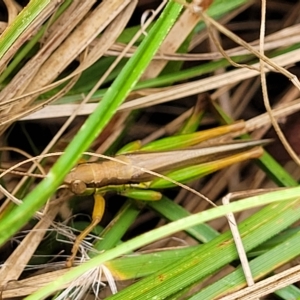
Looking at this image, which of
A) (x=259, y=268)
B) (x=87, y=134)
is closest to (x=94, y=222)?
(x=259, y=268)

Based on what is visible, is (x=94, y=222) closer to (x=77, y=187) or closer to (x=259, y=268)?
(x=77, y=187)

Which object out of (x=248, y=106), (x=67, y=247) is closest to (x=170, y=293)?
(x=67, y=247)

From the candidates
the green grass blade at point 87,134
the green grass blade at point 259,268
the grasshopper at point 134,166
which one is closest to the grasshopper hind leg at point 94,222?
the grasshopper at point 134,166

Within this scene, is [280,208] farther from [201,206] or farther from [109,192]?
[109,192]

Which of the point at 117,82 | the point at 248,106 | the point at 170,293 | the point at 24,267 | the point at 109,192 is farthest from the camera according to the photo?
the point at 248,106

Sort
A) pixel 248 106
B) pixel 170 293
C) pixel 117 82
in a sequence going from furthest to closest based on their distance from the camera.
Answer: pixel 248 106 < pixel 170 293 < pixel 117 82

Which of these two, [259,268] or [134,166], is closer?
[259,268]

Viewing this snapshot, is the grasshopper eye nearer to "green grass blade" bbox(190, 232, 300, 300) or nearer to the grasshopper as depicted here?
the grasshopper
